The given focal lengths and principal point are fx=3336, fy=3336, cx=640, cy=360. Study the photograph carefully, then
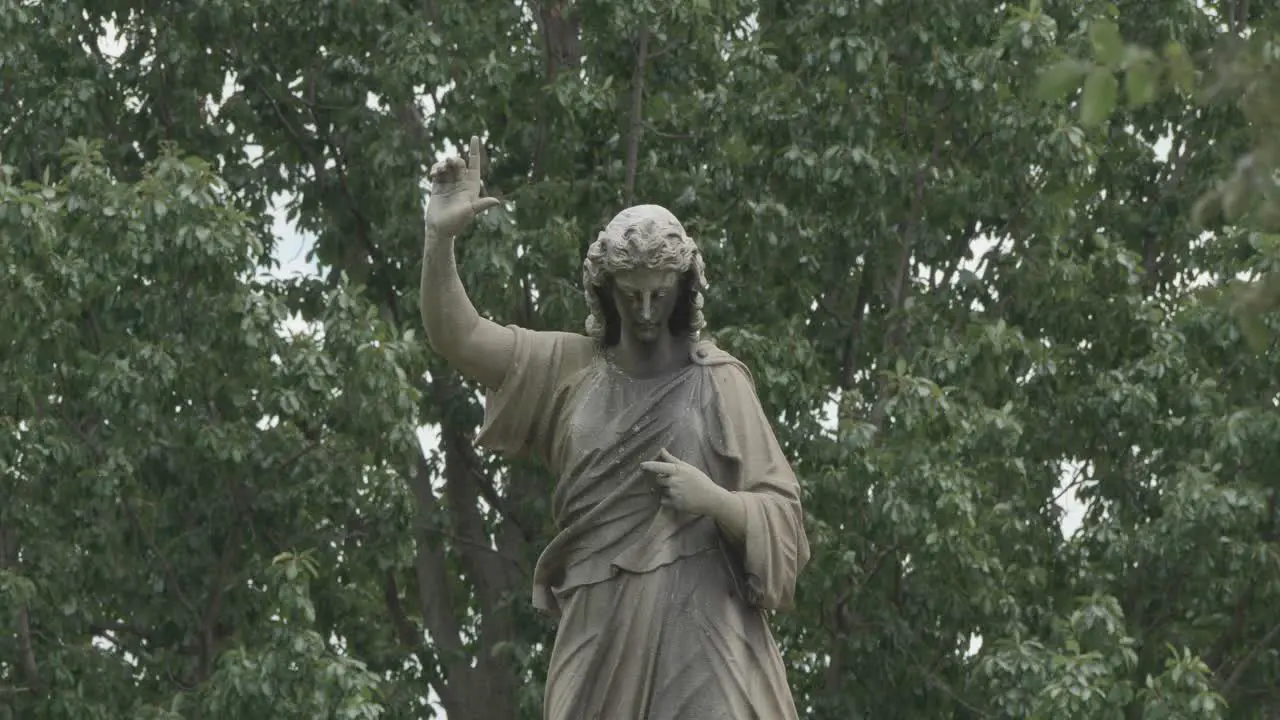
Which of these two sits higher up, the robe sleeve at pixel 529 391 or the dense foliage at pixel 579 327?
the dense foliage at pixel 579 327

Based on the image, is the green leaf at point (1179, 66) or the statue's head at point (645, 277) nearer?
the green leaf at point (1179, 66)

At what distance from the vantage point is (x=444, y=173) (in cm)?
937

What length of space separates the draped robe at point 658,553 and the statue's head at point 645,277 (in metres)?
0.14

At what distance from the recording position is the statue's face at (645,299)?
942cm

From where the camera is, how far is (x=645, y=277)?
9.41 metres

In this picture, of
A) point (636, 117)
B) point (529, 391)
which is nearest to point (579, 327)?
point (636, 117)

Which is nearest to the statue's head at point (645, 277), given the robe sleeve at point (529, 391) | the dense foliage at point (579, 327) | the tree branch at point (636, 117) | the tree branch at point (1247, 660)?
the robe sleeve at point (529, 391)

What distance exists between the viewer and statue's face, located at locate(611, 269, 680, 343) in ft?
30.9

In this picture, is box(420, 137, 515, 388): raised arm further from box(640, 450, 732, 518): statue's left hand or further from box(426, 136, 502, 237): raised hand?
box(640, 450, 732, 518): statue's left hand

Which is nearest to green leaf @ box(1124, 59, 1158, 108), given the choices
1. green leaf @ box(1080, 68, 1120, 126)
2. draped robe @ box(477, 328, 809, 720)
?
green leaf @ box(1080, 68, 1120, 126)

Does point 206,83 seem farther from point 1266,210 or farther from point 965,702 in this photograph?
point 1266,210

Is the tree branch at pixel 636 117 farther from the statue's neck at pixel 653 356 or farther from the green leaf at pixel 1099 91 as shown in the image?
the green leaf at pixel 1099 91

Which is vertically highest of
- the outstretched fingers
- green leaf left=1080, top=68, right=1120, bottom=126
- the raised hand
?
the outstretched fingers

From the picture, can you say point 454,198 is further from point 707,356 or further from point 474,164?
point 707,356
